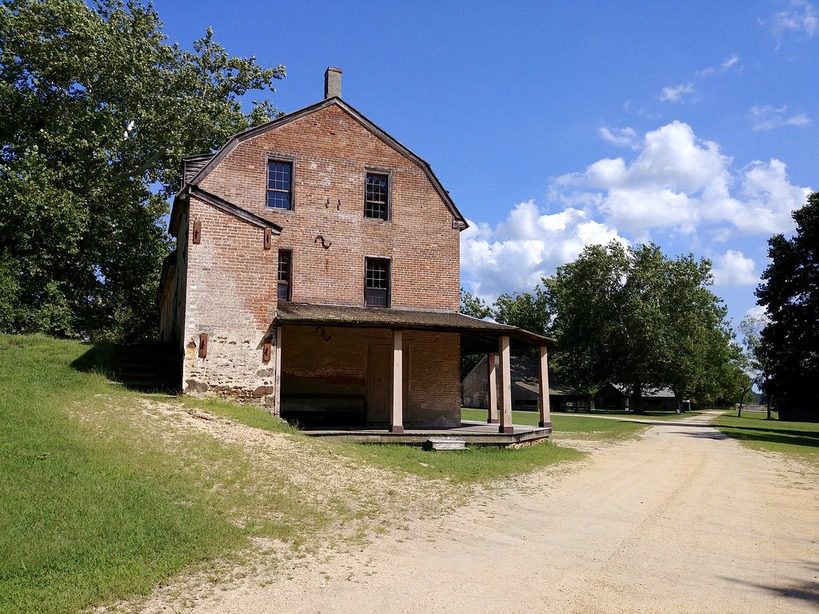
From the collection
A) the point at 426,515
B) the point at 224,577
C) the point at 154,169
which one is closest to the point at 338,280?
the point at 426,515

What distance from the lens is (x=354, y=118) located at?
20734 millimetres

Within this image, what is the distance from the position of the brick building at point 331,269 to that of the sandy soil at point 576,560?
281 inches

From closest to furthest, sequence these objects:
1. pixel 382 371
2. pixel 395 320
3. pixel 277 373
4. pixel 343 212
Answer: pixel 277 373 < pixel 395 320 < pixel 343 212 < pixel 382 371

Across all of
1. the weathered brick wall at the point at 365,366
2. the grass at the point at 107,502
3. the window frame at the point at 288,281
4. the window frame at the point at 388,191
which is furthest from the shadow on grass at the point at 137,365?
the window frame at the point at 388,191

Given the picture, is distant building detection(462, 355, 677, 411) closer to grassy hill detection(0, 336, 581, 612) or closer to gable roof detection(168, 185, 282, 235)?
gable roof detection(168, 185, 282, 235)

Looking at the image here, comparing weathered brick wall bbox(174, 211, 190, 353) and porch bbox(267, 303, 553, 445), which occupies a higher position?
weathered brick wall bbox(174, 211, 190, 353)

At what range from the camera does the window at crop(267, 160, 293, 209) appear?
19.6 m

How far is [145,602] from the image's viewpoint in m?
5.71

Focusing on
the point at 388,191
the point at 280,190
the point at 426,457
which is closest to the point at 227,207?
the point at 280,190

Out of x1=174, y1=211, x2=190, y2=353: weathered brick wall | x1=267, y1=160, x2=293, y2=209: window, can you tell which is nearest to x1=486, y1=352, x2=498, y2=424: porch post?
x1=267, y1=160, x2=293, y2=209: window

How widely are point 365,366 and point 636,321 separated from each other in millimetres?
44214

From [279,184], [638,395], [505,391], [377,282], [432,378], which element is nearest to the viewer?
[505,391]

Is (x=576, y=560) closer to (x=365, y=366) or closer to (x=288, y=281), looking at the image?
(x=365, y=366)

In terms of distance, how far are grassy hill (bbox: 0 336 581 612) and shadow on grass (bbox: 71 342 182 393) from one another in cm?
73
